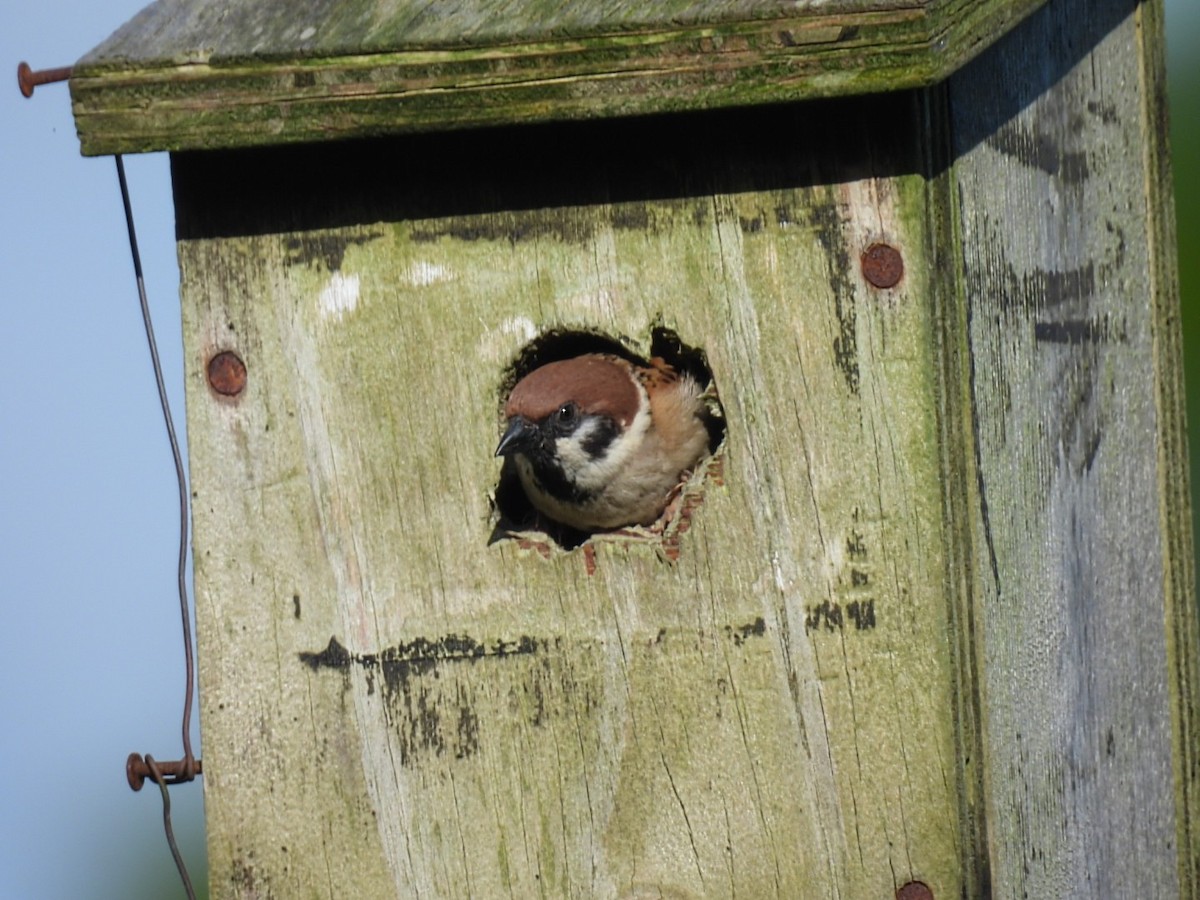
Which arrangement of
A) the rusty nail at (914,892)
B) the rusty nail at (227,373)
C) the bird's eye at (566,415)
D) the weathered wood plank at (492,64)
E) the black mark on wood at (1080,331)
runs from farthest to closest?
the bird's eye at (566,415) → the black mark on wood at (1080,331) → the rusty nail at (227,373) → the rusty nail at (914,892) → the weathered wood plank at (492,64)

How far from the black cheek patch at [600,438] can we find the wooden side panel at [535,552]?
0.53 metres

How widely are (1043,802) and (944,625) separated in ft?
1.11

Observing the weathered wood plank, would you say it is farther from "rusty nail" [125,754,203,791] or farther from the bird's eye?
"rusty nail" [125,754,203,791]

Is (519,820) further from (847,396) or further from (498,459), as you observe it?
(847,396)

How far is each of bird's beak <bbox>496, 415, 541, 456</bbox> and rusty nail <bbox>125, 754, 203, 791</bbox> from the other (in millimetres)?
Result: 640

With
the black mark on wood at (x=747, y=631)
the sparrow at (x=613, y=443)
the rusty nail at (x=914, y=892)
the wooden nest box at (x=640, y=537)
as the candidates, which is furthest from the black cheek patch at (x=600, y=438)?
the rusty nail at (x=914, y=892)

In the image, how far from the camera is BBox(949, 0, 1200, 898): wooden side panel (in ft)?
7.84

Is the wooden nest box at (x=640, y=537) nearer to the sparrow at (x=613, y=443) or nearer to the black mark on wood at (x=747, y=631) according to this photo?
the black mark on wood at (x=747, y=631)

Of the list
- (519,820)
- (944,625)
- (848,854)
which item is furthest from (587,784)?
(944,625)

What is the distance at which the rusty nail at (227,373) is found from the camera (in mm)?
2443

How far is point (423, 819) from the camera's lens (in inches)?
95.8

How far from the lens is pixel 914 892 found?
2334mm

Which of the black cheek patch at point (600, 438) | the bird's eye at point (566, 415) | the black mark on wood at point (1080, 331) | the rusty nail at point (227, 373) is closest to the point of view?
the rusty nail at point (227, 373)

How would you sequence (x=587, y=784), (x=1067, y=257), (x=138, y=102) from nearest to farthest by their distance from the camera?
(x=138, y=102) < (x=587, y=784) < (x=1067, y=257)
